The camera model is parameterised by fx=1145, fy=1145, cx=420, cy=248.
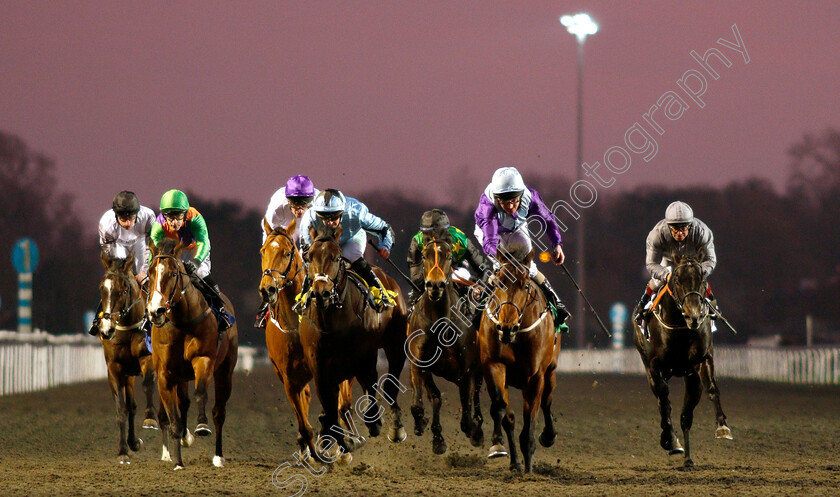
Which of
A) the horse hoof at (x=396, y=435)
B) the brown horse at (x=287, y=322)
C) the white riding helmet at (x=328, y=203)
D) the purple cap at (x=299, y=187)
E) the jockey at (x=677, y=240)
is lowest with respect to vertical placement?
the horse hoof at (x=396, y=435)

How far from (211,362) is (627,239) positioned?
54196 millimetres

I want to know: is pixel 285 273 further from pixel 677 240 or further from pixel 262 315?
pixel 677 240

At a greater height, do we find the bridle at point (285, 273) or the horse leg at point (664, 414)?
the bridle at point (285, 273)

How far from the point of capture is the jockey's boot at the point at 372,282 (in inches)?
390

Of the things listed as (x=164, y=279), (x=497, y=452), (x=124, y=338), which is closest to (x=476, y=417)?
(x=497, y=452)

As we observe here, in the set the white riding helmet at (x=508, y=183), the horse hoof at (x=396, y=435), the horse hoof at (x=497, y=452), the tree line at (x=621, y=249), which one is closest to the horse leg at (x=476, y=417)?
the horse hoof at (x=497, y=452)

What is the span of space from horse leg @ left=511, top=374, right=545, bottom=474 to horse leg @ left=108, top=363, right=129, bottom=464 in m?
4.21

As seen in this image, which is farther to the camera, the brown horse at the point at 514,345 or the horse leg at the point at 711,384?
the horse leg at the point at 711,384

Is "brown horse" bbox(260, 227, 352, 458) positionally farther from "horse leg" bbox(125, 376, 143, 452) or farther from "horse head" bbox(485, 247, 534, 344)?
"horse leg" bbox(125, 376, 143, 452)

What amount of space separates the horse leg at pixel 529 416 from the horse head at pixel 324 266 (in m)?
1.94

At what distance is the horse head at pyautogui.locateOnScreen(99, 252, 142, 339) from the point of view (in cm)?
1107

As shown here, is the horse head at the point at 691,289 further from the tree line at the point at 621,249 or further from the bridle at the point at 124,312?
the tree line at the point at 621,249

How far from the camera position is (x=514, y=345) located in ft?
32.0

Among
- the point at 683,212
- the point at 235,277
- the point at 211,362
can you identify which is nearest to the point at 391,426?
the point at 211,362
